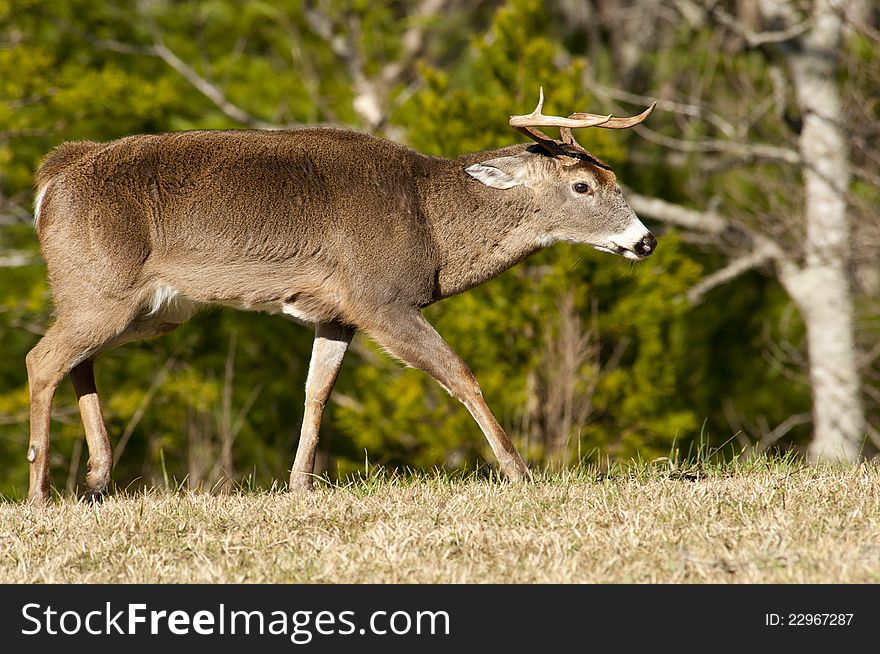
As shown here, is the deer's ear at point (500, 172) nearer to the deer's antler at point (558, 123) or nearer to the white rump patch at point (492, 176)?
the white rump patch at point (492, 176)

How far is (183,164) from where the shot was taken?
701cm

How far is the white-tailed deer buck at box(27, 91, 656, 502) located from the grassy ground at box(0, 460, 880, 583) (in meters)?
0.82

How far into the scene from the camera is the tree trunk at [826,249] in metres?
15.5

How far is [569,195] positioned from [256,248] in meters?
1.90

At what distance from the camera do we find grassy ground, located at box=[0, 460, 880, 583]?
4.76 meters

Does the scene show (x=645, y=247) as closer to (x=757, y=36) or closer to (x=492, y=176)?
(x=492, y=176)

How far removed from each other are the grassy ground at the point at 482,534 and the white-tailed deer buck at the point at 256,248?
2.70ft

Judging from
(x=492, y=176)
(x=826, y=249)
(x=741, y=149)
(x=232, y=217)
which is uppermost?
(x=492, y=176)

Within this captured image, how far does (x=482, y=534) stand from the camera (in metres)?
5.25

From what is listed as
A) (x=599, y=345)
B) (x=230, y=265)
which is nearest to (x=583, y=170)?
(x=230, y=265)

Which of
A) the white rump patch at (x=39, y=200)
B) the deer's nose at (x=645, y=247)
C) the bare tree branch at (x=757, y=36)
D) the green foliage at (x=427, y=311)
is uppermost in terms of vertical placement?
the bare tree branch at (x=757, y=36)

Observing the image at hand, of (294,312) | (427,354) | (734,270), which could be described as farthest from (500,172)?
(734,270)

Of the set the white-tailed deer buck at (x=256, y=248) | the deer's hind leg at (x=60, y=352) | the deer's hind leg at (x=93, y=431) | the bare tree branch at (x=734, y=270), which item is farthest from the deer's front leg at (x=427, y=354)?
the bare tree branch at (x=734, y=270)

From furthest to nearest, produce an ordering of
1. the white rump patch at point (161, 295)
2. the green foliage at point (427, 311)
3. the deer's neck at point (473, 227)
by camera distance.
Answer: the green foliage at point (427, 311)
the deer's neck at point (473, 227)
the white rump patch at point (161, 295)
